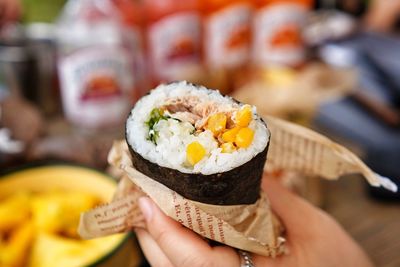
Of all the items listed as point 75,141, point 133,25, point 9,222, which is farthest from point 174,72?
point 9,222

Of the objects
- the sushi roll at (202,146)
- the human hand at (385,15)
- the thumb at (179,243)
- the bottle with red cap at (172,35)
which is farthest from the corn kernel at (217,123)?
the human hand at (385,15)

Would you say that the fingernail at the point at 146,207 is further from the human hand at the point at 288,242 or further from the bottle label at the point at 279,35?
the bottle label at the point at 279,35

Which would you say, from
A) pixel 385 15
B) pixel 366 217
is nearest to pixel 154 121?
pixel 366 217

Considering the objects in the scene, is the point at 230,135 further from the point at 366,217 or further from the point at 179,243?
the point at 366,217

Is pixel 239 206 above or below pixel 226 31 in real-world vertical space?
below

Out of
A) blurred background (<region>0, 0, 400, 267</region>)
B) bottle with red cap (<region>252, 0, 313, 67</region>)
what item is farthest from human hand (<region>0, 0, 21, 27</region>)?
bottle with red cap (<region>252, 0, 313, 67</region>)

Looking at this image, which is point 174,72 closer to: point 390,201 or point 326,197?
point 326,197
